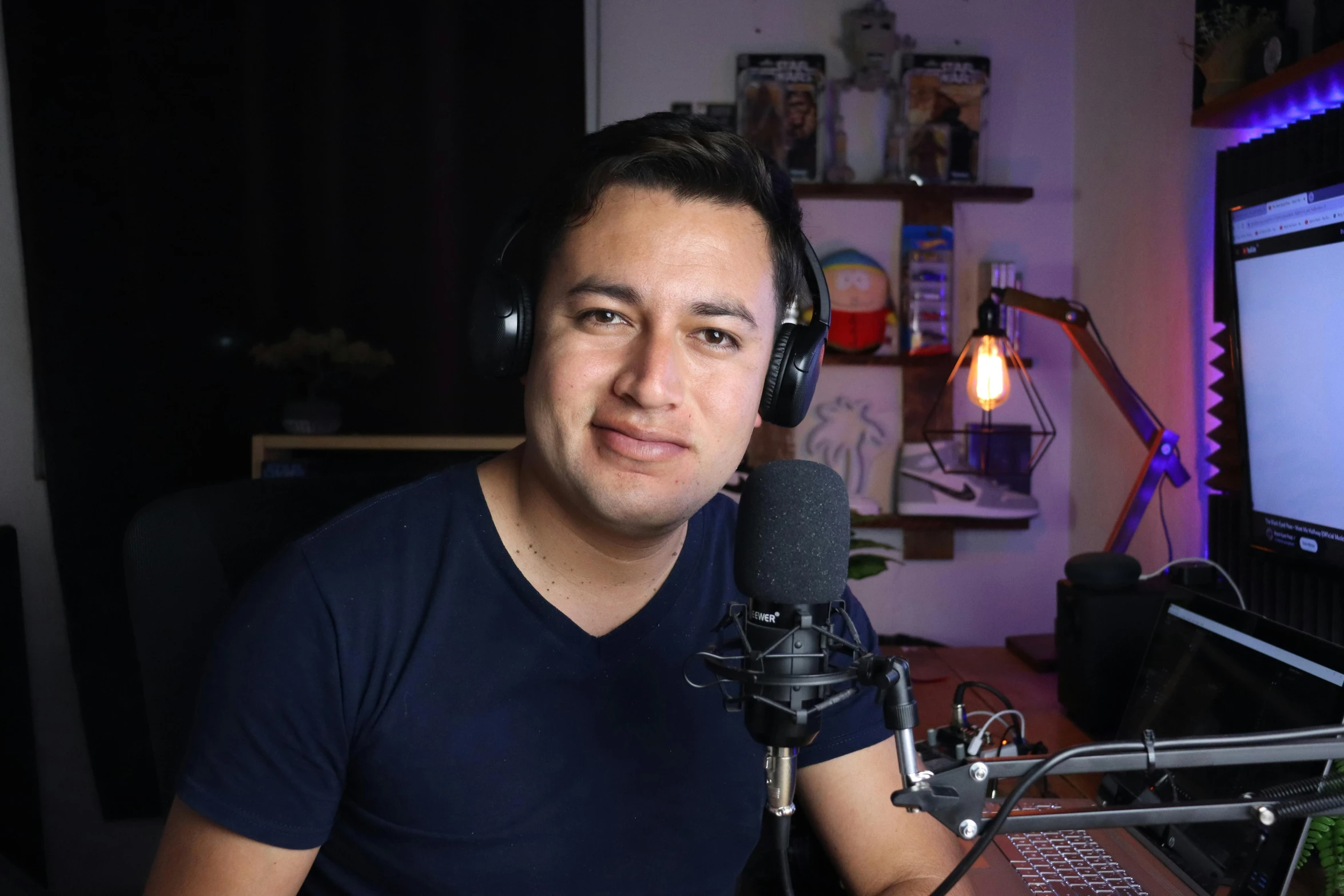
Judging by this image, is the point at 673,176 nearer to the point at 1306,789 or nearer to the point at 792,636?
the point at 792,636

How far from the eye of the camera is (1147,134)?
2129 millimetres

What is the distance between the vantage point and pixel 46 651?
2.50 meters

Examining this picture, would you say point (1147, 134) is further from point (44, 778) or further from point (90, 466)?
point (44, 778)

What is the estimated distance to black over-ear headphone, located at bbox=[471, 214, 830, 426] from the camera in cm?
103

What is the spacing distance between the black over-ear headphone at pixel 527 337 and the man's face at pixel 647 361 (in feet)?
0.10

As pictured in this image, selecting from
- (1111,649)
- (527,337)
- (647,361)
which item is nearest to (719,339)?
(647,361)

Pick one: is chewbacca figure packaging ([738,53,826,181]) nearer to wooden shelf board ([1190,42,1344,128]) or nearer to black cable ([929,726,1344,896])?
wooden shelf board ([1190,42,1344,128])

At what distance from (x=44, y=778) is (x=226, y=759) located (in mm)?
2182

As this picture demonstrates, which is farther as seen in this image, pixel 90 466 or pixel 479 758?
pixel 90 466

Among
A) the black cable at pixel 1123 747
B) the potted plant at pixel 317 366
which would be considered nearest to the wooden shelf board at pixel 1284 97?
the black cable at pixel 1123 747

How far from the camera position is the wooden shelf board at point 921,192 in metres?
2.57

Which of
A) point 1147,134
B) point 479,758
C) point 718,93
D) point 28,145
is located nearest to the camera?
point 479,758

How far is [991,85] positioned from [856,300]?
27.7 inches

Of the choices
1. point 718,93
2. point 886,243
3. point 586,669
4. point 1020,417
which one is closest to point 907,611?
point 1020,417
